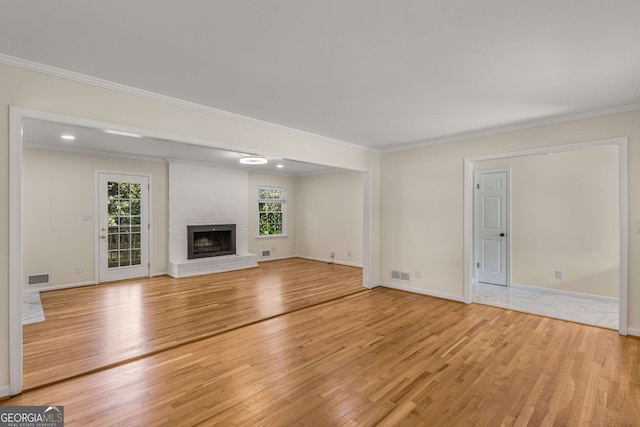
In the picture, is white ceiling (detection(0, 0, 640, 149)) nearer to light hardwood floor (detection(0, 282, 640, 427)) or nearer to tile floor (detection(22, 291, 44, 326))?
light hardwood floor (detection(0, 282, 640, 427))

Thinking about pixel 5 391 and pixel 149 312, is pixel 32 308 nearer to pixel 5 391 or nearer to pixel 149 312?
pixel 149 312

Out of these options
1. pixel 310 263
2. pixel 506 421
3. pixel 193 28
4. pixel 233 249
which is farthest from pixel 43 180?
pixel 506 421

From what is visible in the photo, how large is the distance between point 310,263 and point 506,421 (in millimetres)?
6565

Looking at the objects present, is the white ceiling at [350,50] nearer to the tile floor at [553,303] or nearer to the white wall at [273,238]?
the tile floor at [553,303]

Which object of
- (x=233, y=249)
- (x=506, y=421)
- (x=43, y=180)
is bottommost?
(x=506, y=421)

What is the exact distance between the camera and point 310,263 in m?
8.45

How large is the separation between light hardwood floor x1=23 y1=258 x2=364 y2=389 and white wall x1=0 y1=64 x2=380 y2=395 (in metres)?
0.74

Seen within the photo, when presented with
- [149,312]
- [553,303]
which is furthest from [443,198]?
[149,312]

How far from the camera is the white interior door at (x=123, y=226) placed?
19.8 feet

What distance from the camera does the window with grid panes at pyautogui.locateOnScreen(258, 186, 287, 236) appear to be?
29.0 feet

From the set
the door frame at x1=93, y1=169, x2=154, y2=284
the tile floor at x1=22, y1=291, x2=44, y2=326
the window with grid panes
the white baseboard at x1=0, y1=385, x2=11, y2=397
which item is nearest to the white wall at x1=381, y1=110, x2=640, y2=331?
the window with grid panes

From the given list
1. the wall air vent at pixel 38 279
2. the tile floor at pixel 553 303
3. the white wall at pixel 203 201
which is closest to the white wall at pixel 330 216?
the white wall at pixel 203 201

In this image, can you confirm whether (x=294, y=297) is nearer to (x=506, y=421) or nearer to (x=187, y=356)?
(x=187, y=356)

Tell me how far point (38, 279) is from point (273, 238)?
16.8 ft
